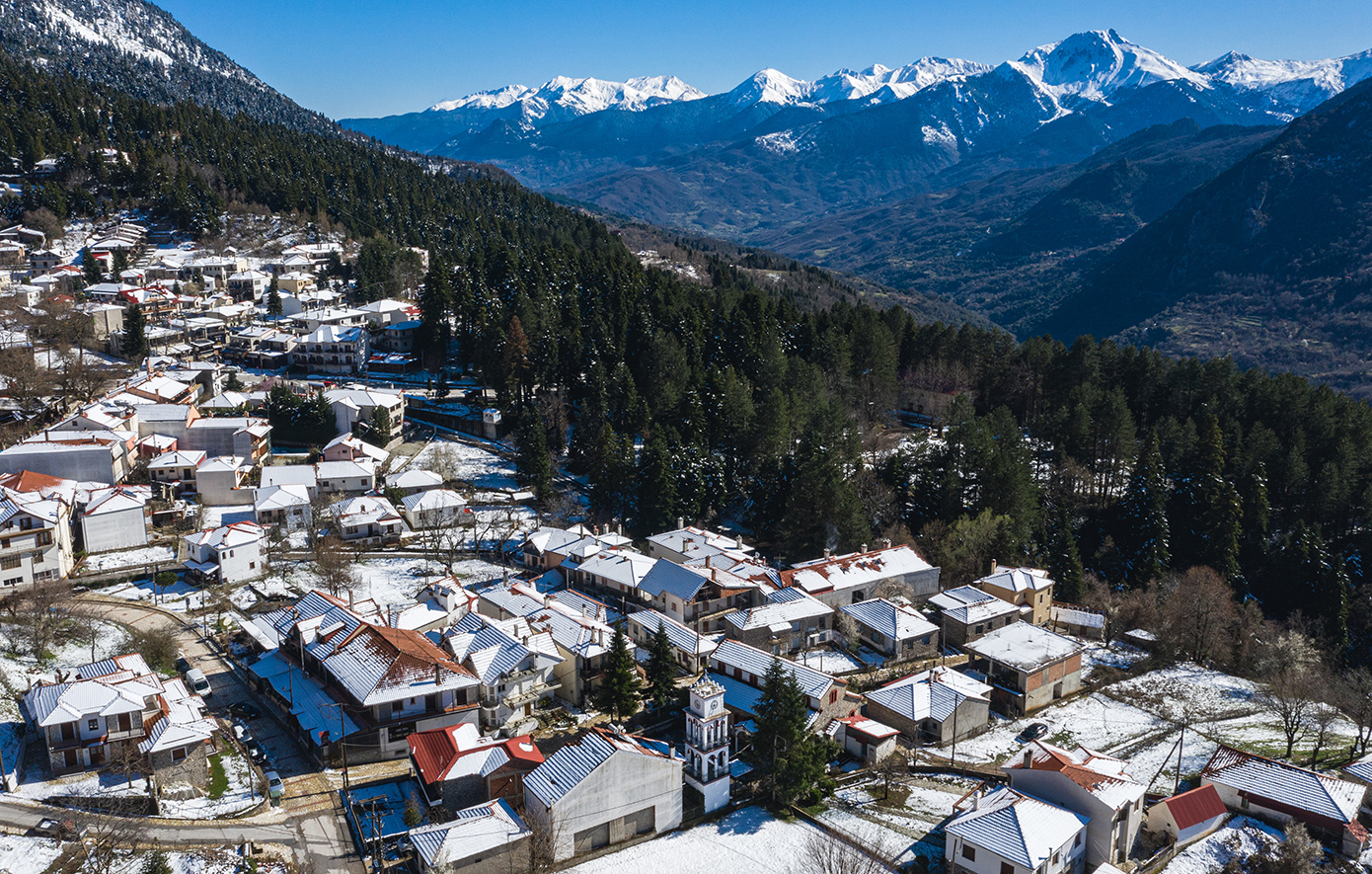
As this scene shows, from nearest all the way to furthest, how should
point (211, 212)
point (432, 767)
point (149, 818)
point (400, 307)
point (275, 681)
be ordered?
point (149, 818) < point (432, 767) < point (275, 681) < point (400, 307) < point (211, 212)

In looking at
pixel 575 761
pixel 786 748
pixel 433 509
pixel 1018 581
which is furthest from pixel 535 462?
pixel 575 761

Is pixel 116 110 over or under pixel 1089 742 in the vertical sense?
over

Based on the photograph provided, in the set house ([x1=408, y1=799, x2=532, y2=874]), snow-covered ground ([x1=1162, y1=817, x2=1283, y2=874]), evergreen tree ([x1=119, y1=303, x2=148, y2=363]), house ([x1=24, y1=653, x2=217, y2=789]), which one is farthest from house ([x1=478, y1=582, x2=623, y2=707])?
evergreen tree ([x1=119, y1=303, x2=148, y2=363])

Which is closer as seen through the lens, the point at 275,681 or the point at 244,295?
the point at 275,681

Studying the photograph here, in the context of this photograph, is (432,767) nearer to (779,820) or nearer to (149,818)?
(149,818)

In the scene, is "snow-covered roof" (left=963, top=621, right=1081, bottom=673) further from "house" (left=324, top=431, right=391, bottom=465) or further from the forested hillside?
"house" (left=324, top=431, right=391, bottom=465)

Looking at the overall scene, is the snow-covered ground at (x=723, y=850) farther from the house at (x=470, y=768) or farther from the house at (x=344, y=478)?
the house at (x=344, y=478)

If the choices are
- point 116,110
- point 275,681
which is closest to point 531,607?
point 275,681
